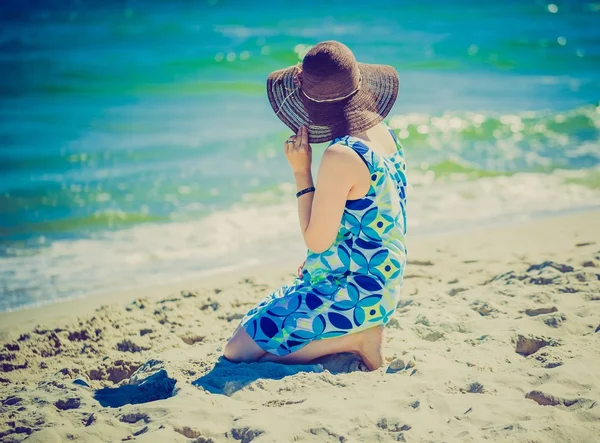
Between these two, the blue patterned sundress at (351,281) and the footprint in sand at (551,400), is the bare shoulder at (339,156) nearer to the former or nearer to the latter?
the blue patterned sundress at (351,281)

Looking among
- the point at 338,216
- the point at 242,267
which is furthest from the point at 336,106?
the point at 242,267

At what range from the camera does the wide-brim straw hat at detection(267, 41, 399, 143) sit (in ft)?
9.82

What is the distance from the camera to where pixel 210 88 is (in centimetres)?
1173

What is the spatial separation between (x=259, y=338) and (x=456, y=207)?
366 cm

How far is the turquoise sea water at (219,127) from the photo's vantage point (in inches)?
234

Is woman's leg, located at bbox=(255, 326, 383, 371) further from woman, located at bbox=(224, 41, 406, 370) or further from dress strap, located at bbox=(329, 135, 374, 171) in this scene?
dress strap, located at bbox=(329, 135, 374, 171)

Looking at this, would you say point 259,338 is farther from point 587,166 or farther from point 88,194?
point 587,166

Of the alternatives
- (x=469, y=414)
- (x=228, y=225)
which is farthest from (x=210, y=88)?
(x=469, y=414)

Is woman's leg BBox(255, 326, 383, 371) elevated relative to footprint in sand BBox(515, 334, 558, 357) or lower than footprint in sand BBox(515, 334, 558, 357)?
elevated

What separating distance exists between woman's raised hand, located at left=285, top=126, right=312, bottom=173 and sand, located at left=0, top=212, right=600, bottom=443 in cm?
91

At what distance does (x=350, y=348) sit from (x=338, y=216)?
0.67m

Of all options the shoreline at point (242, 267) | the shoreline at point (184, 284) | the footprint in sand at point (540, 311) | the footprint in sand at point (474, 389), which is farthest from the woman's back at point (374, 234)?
the shoreline at point (242, 267)

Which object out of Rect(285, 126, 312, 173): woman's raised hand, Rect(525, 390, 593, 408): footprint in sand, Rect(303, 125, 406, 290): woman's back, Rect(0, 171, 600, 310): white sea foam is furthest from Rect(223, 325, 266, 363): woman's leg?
Rect(0, 171, 600, 310): white sea foam

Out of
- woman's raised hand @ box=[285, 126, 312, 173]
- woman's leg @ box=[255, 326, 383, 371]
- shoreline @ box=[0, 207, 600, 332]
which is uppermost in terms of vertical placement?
woman's raised hand @ box=[285, 126, 312, 173]
